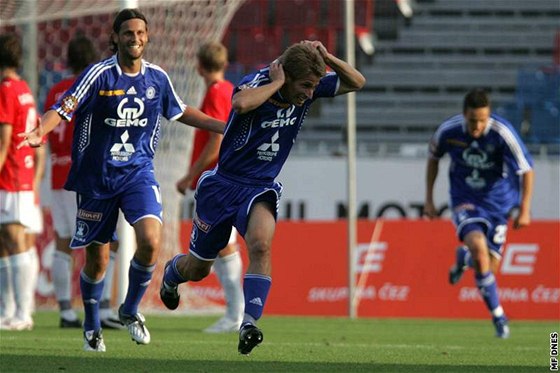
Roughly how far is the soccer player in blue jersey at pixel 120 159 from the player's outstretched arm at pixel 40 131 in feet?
1.38

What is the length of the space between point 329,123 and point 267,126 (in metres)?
15.6

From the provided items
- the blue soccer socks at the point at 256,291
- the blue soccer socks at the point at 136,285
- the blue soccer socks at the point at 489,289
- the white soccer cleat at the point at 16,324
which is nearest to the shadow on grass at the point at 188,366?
the blue soccer socks at the point at 256,291

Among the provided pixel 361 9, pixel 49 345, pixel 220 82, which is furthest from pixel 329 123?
pixel 49 345

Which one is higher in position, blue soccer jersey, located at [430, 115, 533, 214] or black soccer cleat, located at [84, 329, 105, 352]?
blue soccer jersey, located at [430, 115, 533, 214]

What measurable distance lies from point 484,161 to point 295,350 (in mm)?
3600

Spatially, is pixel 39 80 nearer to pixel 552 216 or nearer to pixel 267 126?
pixel 552 216

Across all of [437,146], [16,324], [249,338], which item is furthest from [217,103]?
[249,338]

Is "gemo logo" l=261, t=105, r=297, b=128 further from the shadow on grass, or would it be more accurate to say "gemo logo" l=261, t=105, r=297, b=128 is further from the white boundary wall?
the white boundary wall

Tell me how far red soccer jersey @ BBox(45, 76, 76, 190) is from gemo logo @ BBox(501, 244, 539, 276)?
221 inches

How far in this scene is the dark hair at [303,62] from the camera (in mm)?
6840

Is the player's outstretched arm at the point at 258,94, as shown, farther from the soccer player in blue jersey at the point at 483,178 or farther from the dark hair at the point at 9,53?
the soccer player in blue jersey at the point at 483,178

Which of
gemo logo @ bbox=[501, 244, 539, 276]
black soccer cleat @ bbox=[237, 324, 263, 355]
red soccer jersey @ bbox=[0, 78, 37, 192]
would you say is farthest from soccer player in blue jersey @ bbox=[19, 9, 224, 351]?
gemo logo @ bbox=[501, 244, 539, 276]

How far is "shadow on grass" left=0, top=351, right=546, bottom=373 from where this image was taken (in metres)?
6.52

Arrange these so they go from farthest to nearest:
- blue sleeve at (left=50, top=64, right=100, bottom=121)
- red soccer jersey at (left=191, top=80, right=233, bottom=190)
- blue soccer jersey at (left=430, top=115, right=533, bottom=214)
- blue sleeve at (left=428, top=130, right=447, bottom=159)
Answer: blue sleeve at (left=428, top=130, right=447, bottom=159) < blue soccer jersey at (left=430, top=115, right=533, bottom=214) < red soccer jersey at (left=191, top=80, right=233, bottom=190) < blue sleeve at (left=50, top=64, right=100, bottom=121)
